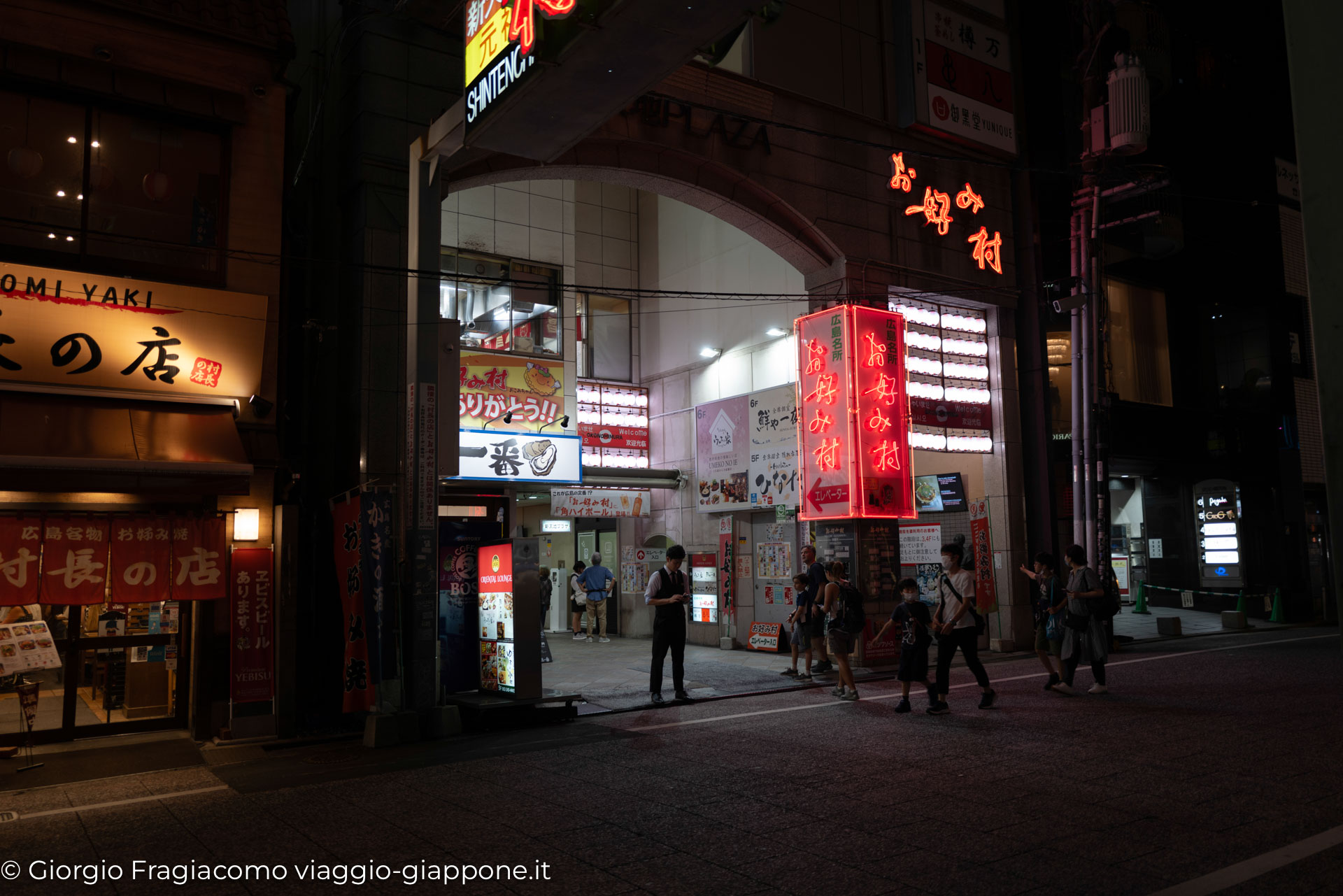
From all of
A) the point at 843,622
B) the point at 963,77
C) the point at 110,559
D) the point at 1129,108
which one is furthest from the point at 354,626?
the point at 1129,108

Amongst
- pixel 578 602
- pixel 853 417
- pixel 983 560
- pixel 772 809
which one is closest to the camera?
pixel 772 809

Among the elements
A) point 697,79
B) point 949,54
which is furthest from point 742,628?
point 949,54

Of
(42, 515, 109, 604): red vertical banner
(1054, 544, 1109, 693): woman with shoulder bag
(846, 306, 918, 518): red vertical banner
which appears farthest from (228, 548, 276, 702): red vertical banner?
(1054, 544, 1109, 693): woman with shoulder bag

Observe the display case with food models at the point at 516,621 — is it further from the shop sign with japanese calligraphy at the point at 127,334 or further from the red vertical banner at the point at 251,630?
the shop sign with japanese calligraphy at the point at 127,334

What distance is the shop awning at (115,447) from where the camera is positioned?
8.99 meters

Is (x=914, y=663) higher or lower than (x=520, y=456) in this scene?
lower

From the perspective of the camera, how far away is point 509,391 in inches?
725

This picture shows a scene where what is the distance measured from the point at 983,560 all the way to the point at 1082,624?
5.88 m

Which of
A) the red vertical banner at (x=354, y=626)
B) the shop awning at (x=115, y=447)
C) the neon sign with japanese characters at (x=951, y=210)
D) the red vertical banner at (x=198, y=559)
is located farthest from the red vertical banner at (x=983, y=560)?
the shop awning at (x=115, y=447)

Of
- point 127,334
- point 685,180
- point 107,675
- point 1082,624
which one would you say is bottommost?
point 107,675

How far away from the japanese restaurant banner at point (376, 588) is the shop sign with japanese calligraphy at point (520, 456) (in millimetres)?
6368

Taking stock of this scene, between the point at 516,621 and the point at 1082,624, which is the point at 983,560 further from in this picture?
the point at 516,621

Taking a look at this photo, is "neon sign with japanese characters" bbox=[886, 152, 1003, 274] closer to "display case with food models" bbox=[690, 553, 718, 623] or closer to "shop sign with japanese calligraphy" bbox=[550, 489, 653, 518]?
"display case with food models" bbox=[690, 553, 718, 623]

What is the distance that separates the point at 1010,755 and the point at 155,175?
11613mm
